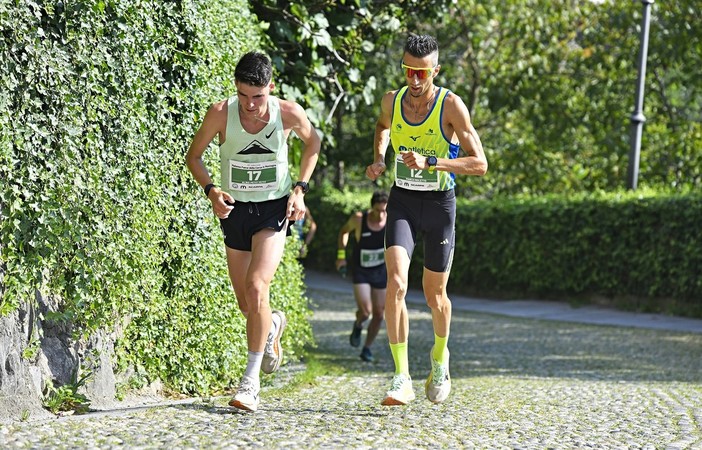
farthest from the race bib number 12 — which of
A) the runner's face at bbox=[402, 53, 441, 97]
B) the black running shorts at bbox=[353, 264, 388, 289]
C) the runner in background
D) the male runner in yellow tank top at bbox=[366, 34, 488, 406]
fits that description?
the black running shorts at bbox=[353, 264, 388, 289]

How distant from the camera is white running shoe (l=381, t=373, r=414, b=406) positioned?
22.4 ft

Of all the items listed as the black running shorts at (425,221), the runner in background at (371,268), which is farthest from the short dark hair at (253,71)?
the runner in background at (371,268)

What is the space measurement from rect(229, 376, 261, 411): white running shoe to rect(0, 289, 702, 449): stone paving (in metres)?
0.10

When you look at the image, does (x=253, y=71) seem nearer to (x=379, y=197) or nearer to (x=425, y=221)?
(x=425, y=221)

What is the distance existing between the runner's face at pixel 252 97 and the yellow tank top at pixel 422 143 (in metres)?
0.88

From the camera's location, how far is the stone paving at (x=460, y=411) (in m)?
5.78

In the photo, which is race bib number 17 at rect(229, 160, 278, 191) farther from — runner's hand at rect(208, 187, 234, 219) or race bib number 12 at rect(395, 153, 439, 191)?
race bib number 12 at rect(395, 153, 439, 191)

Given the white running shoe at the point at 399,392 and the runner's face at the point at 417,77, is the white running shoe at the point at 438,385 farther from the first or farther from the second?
the runner's face at the point at 417,77

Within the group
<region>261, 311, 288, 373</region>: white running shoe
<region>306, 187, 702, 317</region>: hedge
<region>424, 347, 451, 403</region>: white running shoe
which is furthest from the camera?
<region>306, 187, 702, 317</region>: hedge

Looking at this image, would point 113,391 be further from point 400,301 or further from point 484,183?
point 484,183

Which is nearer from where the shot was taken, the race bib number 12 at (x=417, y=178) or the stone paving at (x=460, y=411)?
the stone paving at (x=460, y=411)

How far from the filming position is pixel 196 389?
25.1 ft

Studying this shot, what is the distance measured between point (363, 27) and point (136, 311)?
6.37 metres

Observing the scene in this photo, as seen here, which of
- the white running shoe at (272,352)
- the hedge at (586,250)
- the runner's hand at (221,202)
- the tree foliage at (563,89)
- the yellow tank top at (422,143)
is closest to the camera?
the runner's hand at (221,202)
